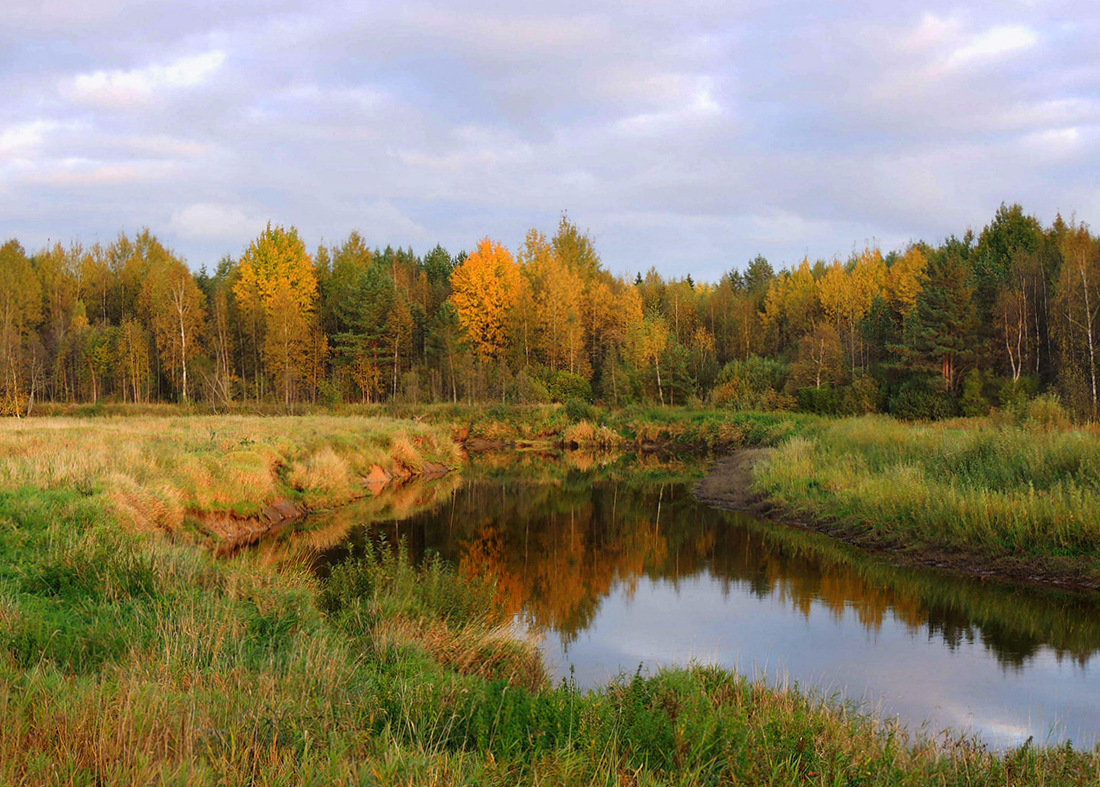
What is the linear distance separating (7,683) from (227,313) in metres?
52.9

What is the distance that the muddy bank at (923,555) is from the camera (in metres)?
13.2

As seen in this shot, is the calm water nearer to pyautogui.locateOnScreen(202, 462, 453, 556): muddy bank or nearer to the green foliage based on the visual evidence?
pyautogui.locateOnScreen(202, 462, 453, 556): muddy bank

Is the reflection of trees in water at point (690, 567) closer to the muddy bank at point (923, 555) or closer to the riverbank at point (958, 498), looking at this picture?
the muddy bank at point (923, 555)

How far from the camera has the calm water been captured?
897 cm

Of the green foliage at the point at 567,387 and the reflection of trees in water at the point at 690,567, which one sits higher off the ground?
the green foliage at the point at 567,387

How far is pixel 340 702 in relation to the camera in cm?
521

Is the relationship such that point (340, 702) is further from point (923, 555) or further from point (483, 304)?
point (483, 304)

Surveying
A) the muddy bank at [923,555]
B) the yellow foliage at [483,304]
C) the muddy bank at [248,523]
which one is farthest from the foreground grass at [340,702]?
the yellow foliage at [483,304]

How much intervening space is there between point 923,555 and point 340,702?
13.1 meters

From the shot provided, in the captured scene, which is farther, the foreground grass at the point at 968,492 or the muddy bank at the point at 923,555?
the foreground grass at the point at 968,492

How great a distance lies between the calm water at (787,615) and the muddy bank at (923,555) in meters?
0.45

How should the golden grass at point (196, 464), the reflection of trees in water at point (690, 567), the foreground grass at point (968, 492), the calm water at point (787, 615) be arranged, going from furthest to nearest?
1. the foreground grass at point (968, 492)
2. the golden grass at point (196, 464)
3. the reflection of trees in water at point (690, 567)
4. the calm water at point (787, 615)

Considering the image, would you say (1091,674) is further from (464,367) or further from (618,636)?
(464,367)

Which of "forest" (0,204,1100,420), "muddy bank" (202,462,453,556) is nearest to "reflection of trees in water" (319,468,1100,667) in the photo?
"muddy bank" (202,462,453,556)
